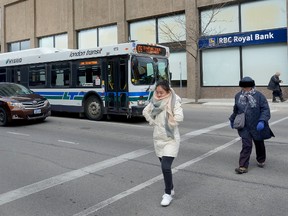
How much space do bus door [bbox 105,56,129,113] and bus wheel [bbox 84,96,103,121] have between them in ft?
1.58

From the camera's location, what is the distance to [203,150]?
322 inches

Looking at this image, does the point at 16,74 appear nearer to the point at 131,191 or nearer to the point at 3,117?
the point at 3,117

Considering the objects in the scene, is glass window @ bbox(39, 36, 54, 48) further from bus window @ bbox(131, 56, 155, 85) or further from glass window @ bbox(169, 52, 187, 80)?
bus window @ bbox(131, 56, 155, 85)

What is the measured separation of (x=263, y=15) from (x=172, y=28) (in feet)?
22.1

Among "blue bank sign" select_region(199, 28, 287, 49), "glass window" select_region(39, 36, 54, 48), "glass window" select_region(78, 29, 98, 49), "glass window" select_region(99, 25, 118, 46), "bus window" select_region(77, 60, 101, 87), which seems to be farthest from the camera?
"glass window" select_region(39, 36, 54, 48)

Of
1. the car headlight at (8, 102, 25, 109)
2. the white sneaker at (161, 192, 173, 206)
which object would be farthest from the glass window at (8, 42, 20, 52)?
the white sneaker at (161, 192, 173, 206)

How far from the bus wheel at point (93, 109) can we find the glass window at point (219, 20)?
11300 mm

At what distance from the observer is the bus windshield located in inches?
501

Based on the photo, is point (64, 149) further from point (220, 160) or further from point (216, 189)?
point (216, 189)

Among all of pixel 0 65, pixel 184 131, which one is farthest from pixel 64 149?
pixel 0 65

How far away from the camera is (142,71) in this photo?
42.3ft

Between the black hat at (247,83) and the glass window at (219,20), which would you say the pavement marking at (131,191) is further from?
the glass window at (219,20)

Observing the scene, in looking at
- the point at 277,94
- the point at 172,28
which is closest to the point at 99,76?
the point at 277,94

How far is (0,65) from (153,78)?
9531mm
